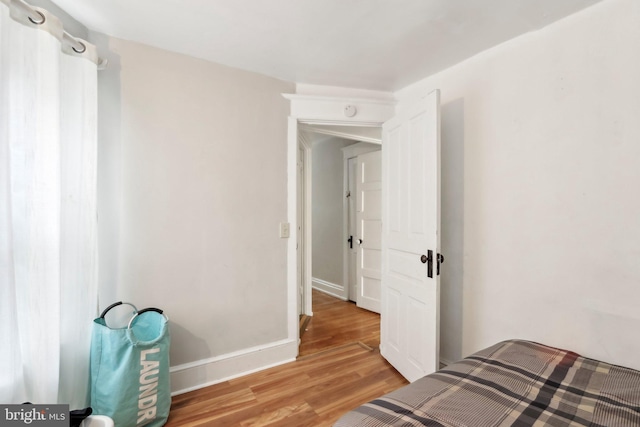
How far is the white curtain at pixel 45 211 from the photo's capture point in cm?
110

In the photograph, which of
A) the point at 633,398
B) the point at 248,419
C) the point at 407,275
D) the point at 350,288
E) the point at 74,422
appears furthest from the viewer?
the point at 350,288

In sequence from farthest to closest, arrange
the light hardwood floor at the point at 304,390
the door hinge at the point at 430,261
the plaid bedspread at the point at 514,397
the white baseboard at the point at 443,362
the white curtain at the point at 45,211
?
the white baseboard at the point at 443,362, the door hinge at the point at 430,261, the light hardwood floor at the point at 304,390, the white curtain at the point at 45,211, the plaid bedspread at the point at 514,397

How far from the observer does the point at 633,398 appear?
3.31 feet

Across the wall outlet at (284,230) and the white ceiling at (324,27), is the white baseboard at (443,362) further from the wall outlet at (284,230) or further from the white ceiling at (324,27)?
the white ceiling at (324,27)

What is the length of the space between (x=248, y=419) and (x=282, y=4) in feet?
7.68

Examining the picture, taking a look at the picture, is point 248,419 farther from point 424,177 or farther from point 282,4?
point 282,4

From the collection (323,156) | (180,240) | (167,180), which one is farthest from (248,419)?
(323,156)

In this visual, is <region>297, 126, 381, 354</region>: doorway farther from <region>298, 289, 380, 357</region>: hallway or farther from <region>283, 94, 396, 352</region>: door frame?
<region>283, 94, 396, 352</region>: door frame

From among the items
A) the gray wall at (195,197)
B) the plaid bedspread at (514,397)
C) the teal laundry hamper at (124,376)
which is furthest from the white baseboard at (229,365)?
the plaid bedspread at (514,397)

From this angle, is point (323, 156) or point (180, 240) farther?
point (323, 156)

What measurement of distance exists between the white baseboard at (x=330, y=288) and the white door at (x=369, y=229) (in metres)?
0.42

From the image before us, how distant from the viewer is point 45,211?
4.16ft

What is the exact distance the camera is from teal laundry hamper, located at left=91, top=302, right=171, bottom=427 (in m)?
1.47

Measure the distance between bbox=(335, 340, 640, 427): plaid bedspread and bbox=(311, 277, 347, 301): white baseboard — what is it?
298 cm
